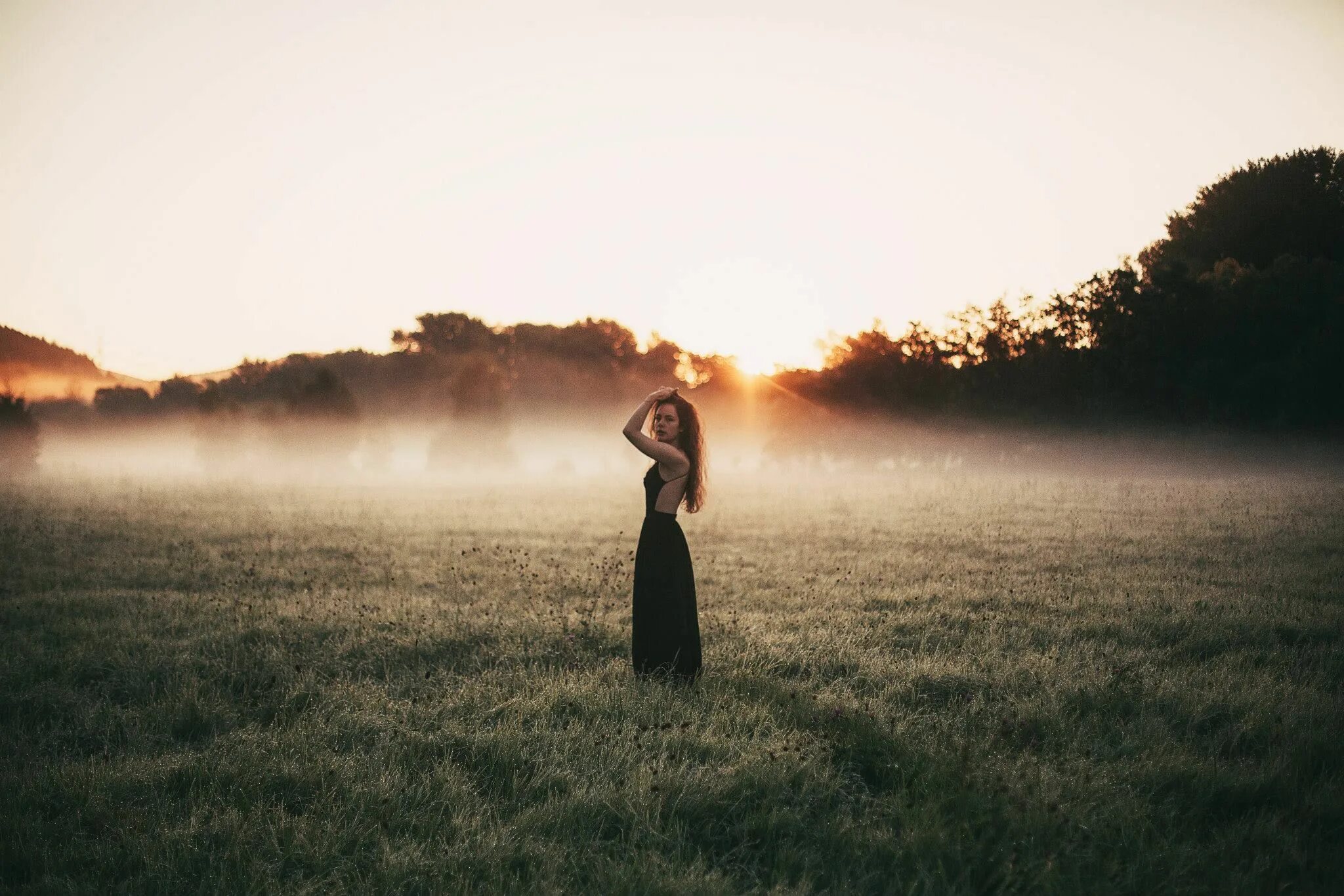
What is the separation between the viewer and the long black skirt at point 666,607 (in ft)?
19.9

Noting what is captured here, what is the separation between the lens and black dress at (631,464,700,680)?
608 centimetres

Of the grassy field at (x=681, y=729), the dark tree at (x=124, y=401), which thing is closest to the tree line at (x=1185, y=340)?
the grassy field at (x=681, y=729)

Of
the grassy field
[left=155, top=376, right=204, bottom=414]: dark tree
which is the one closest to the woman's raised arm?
the grassy field

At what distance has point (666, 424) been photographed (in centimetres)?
618

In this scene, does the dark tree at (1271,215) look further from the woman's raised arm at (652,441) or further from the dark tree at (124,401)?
the dark tree at (124,401)

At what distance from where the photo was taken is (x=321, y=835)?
3.81 meters

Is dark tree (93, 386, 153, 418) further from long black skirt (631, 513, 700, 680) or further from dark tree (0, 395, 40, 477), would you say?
long black skirt (631, 513, 700, 680)

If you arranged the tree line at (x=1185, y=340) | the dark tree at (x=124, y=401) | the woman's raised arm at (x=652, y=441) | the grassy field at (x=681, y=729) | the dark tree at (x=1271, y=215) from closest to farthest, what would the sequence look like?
the grassy field at (x=681, y=729), the woman's raised arm at (x=652, y=441), the tree line at (x=1185, y=340), the dark tree at (x=1271, y=215), the dark tree at (x=124, y=401)

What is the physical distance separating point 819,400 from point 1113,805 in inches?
1779

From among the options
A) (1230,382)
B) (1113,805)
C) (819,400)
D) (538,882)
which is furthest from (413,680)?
(819,400)

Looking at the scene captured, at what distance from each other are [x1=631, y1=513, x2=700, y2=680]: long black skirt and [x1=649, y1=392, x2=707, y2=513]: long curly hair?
0.41 m

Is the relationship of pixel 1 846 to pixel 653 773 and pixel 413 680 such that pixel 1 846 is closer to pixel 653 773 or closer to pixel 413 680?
pixel 413 680

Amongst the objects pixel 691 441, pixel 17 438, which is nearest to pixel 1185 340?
pixel 691 441

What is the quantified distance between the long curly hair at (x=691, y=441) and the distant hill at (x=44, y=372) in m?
42.0
